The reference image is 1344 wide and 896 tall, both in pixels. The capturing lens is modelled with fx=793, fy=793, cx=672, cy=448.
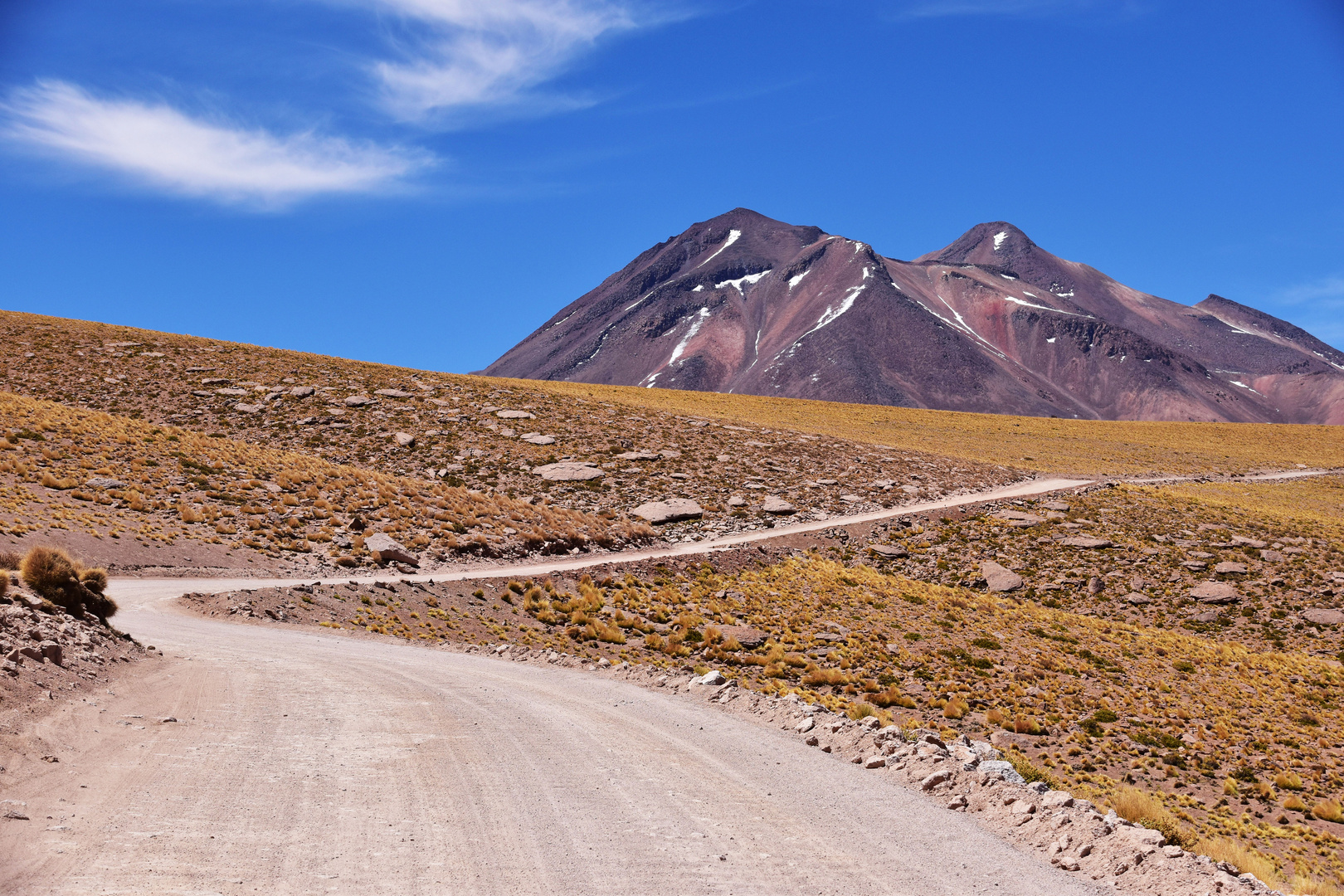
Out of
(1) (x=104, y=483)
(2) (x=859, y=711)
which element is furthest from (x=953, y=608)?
(1) (x=104, y=483)

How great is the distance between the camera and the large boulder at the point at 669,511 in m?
37.8

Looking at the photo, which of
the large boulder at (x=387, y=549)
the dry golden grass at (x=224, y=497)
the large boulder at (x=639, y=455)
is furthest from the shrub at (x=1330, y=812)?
the large boulder at (x=639, y=455)

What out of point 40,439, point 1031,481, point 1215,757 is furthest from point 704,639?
point 1031,481

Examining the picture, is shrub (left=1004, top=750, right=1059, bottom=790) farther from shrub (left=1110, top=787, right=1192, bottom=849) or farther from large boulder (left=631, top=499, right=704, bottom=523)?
large boulder (left=631, top=499, right=704, bottom=523)

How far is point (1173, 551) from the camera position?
34844mm

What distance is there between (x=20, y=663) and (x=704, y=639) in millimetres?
15061

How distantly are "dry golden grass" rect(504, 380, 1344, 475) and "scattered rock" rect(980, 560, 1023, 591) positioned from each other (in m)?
25.7

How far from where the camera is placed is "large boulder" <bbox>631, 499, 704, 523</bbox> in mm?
37812

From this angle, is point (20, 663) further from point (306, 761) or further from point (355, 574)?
point (355, 574)

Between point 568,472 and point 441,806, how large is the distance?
112 feet

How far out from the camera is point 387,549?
29172 millimetres

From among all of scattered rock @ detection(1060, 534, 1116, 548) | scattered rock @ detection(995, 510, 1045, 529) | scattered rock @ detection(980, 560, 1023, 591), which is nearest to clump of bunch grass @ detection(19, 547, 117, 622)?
scattered rock @ detection(980, 560, 1023, 591)

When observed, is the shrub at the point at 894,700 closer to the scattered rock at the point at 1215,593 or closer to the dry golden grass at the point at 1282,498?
the scattered rock at the point at 1215,593

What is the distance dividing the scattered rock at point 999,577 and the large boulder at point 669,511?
13.1 m
